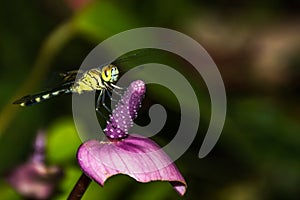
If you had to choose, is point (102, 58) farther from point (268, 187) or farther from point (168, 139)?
point (268, 187)

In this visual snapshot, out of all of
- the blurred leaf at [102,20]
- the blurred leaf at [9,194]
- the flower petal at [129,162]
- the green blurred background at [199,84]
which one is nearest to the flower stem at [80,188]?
the flower petal at [129,162]

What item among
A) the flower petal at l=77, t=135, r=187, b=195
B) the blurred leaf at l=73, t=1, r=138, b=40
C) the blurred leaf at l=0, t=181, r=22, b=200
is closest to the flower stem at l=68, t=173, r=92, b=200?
the flower petal at l=77, t=135, r=187, b=195

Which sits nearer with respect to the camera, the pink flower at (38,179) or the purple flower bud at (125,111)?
the purple flower bud at (125,111)

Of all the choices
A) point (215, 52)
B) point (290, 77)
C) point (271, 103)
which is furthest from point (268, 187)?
point (215, 52)

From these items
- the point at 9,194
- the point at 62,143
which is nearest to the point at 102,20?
the point at 62,143

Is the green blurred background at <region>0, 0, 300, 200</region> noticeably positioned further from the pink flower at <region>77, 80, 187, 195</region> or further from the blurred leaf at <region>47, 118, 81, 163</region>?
the pink flower at <region>77, 80, 187, 195</region>

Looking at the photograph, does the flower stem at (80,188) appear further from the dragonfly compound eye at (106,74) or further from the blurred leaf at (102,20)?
the blurred leaf at (102,20)

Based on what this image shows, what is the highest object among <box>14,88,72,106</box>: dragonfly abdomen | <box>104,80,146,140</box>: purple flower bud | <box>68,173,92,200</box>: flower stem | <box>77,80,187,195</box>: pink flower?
<box>14,88,72,106</box>: dragonfly abdomen
